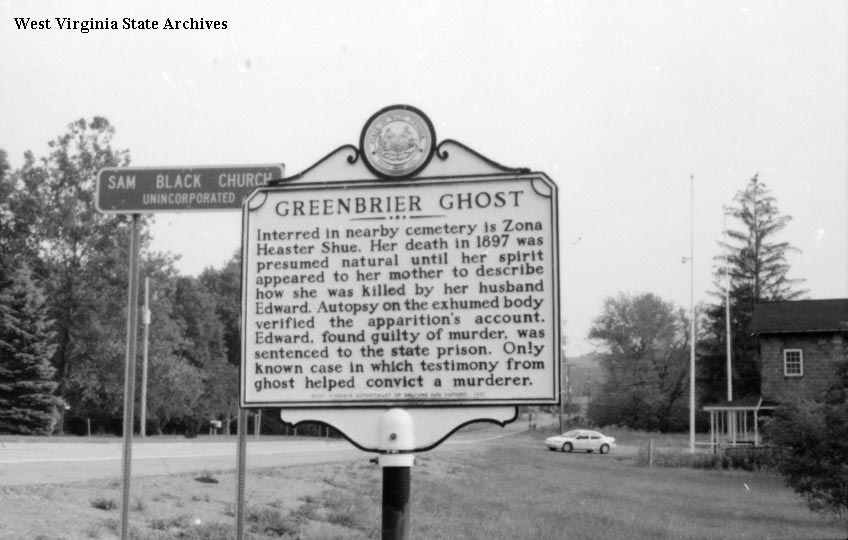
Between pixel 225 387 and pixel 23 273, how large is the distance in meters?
27.5

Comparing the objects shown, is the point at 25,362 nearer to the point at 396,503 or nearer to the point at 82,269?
the point at 82,269

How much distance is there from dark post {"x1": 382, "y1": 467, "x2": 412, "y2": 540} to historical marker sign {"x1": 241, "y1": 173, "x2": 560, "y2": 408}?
39 centimetres

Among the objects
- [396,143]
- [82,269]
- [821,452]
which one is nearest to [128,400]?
[396,143]

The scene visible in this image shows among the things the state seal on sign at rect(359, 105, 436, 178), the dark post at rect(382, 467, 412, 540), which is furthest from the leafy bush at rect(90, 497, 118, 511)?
the state seal on sign at rect(359, 105, 436, 178)

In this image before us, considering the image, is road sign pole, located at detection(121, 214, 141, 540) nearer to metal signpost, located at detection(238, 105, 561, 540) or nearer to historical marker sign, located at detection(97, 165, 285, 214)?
historical marker sign, located at detection(97, 165, 285, 214)

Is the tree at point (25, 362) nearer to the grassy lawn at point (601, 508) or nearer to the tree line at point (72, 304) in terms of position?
the tree line at point (72, 304)

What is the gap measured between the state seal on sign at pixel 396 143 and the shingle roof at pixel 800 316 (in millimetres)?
43796

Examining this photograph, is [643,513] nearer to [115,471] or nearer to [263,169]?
[115,471]

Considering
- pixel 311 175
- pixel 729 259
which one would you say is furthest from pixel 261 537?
pixel 729 259

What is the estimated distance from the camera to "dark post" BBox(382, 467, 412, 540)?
5234 mm

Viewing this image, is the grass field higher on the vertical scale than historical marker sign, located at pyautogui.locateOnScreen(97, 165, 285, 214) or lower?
lower

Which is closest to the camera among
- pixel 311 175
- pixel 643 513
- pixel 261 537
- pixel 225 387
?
pixel 311 175

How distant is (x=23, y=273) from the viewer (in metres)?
43.4

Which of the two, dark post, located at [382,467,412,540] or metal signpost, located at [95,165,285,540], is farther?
metal signpost, located at [95,165,285,540]
